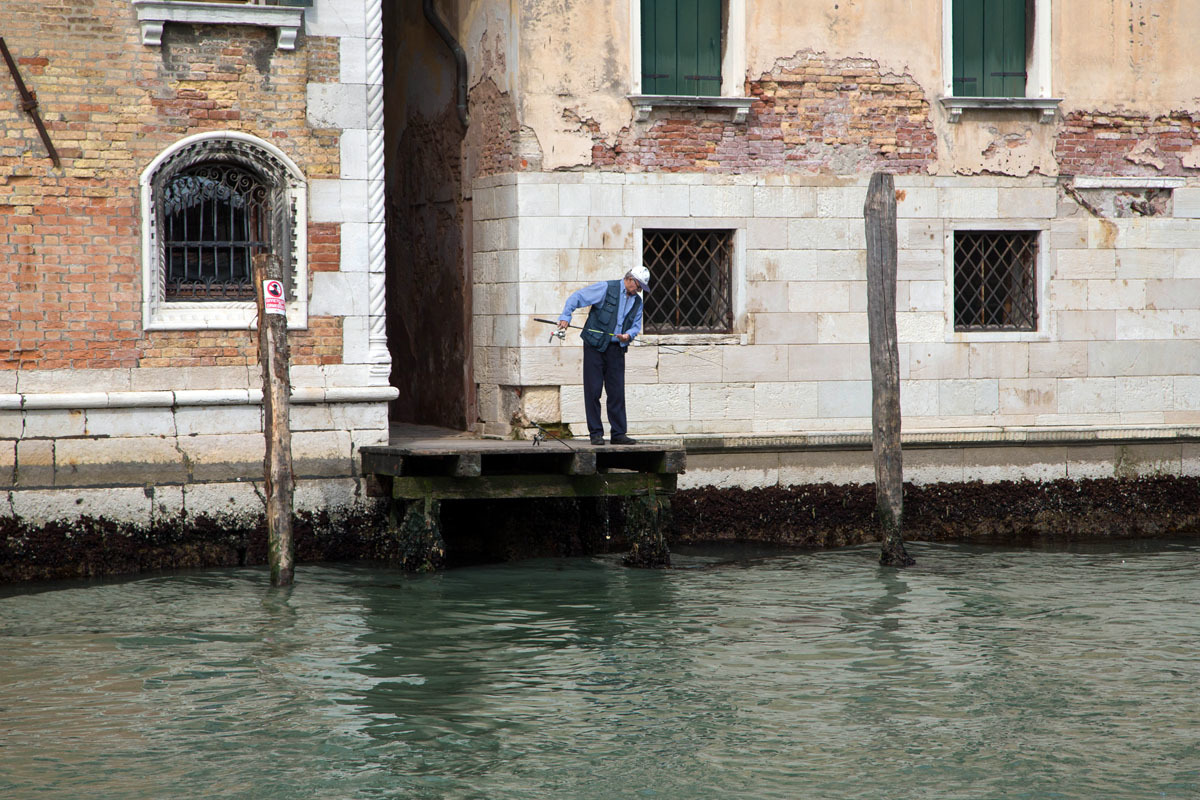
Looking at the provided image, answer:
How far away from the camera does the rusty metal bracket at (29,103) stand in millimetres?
9992

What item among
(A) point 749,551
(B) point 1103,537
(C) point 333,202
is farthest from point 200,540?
(B) point 1103,537

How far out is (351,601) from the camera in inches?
378

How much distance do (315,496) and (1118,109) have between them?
670 cm

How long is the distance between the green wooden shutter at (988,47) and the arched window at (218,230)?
5.04 meters

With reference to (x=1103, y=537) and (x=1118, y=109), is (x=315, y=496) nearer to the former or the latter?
(x=1103, y=537)

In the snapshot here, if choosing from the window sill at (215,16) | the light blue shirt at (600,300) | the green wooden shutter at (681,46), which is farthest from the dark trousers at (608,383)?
the window sill at (215,16)

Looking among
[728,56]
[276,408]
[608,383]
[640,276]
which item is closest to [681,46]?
[728,56]

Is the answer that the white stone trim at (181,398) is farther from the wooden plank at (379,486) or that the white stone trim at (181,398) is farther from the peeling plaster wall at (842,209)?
the peeling plaster wall at (842,209)

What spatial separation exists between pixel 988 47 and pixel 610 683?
6.60m

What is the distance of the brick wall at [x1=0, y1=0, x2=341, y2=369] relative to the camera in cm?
1014

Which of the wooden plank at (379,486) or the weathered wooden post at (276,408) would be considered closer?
the weathered wooden post at (276,408)

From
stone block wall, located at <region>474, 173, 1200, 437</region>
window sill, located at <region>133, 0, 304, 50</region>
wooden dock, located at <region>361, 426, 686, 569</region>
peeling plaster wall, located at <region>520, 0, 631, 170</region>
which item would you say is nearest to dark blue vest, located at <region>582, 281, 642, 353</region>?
wooden dock, located at <region>361, 426, 686, 569</region>

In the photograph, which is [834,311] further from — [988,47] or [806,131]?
[988,47]

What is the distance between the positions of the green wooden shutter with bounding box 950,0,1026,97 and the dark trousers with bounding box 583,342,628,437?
360 centimetres
